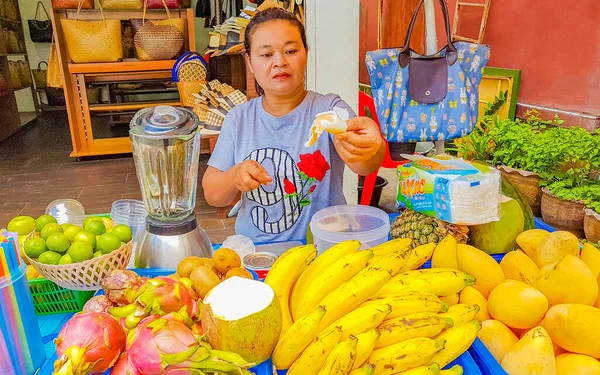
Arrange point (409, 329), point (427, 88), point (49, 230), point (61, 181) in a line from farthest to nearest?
point (61, 181) < point (427, 88) < point (49, 230) < point (409, 329)

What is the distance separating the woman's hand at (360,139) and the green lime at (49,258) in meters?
0.81

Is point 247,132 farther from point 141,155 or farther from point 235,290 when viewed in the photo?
point 235,290

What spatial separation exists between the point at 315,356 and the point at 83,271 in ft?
2.12

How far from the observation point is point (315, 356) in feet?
Answer: 2.44

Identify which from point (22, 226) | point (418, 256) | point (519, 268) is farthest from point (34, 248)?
point (519, 268)

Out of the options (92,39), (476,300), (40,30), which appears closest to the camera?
(476,300)

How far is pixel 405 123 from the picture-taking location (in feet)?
7.86

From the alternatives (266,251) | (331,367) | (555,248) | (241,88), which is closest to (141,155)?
(266,251)

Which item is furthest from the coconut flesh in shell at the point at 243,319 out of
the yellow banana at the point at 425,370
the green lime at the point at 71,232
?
the green lime at the point at 71,232

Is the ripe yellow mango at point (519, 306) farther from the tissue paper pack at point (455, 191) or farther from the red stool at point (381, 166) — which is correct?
the red stool at point (381, 166)

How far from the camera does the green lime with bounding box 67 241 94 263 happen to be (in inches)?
41.6

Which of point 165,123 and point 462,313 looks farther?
point 165,123

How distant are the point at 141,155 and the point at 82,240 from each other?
30 centimetres

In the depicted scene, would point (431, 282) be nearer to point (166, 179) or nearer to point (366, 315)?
point (366, 315)
